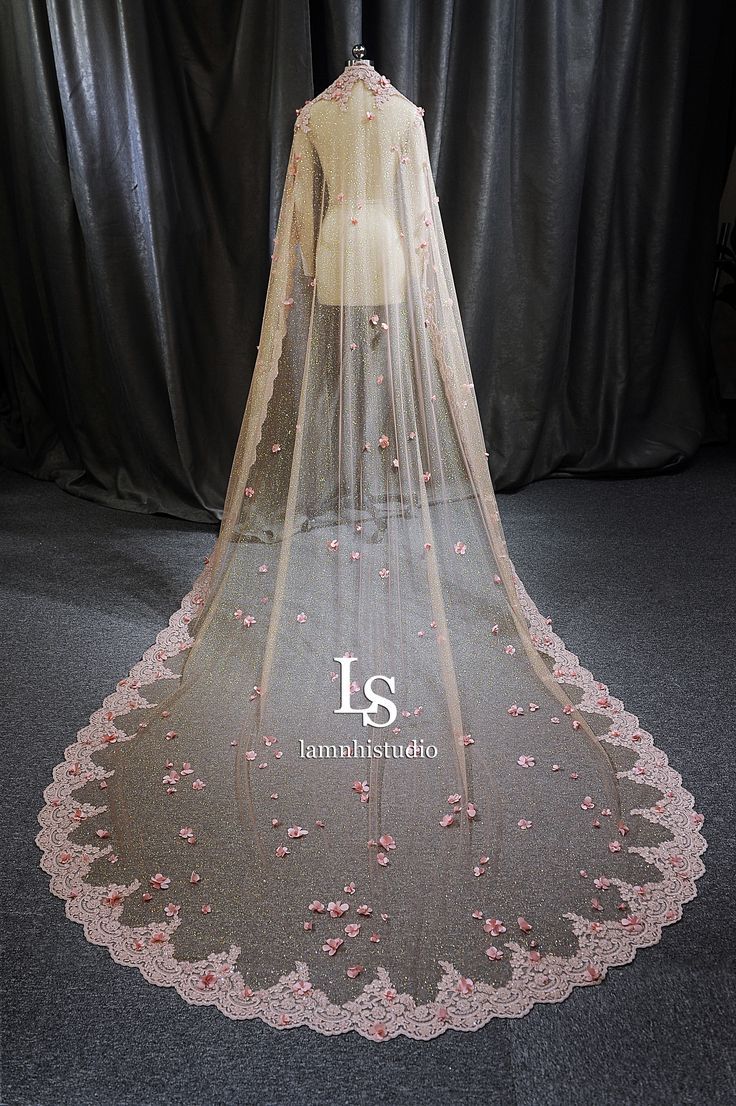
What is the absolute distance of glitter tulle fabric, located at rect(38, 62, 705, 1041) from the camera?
1.61 m

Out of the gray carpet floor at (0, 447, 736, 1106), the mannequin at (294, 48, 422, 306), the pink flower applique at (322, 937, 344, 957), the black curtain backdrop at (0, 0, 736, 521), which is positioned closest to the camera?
the gray carpet floor at (0, 447, 736, 1106)

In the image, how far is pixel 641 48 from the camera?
3529mm

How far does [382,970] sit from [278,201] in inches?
100

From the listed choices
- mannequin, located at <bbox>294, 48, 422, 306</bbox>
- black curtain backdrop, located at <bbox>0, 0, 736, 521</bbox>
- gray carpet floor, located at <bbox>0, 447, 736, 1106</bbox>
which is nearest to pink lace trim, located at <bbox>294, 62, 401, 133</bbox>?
mannequin, located at <bbox>294, 48, 422, 306</bbox>

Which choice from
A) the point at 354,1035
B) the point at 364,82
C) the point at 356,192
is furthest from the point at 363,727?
the point at 364,82

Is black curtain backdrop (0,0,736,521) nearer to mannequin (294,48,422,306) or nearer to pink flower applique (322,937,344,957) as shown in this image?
mannequin (294,48,422,306)

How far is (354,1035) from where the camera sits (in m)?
1.44

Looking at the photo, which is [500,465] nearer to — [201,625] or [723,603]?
[723,603]

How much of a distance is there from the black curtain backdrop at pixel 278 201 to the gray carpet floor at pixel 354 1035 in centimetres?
52

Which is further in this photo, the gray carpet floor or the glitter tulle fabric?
the glitter tulle fabric

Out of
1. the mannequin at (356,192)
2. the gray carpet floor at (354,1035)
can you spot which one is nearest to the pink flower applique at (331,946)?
the gray carpet floor at (354,1035)

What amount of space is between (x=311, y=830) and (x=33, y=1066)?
623mm

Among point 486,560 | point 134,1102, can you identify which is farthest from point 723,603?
point 134,1102

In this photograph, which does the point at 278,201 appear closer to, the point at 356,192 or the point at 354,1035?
the point at 356,192
